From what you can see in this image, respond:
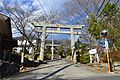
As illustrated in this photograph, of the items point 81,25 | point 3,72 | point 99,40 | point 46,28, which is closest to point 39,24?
point 46,28

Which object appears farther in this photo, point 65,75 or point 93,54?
point 93,54

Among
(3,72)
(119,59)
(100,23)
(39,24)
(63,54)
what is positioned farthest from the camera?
(63,54)

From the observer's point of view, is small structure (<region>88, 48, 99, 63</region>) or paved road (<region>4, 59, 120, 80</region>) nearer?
paved road (<region>4, 59, 120, 80</region>)

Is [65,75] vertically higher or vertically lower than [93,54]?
lower

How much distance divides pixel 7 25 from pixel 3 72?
6.31 m

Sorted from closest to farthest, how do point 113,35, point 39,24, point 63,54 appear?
point 113,35, point 39,24, point 63,54

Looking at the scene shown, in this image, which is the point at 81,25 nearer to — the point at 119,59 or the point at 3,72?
the point at 119,59

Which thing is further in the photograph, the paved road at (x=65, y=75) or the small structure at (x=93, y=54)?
the small structure at (x=93, y=54)

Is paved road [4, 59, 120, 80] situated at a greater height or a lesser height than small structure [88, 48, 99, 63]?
lesser

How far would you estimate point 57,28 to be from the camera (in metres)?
36.5

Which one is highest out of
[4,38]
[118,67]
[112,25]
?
[112,25]

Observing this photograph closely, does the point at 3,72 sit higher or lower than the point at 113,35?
lower

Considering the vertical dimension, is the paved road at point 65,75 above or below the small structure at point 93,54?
below

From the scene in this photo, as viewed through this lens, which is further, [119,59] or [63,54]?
[63,54]
